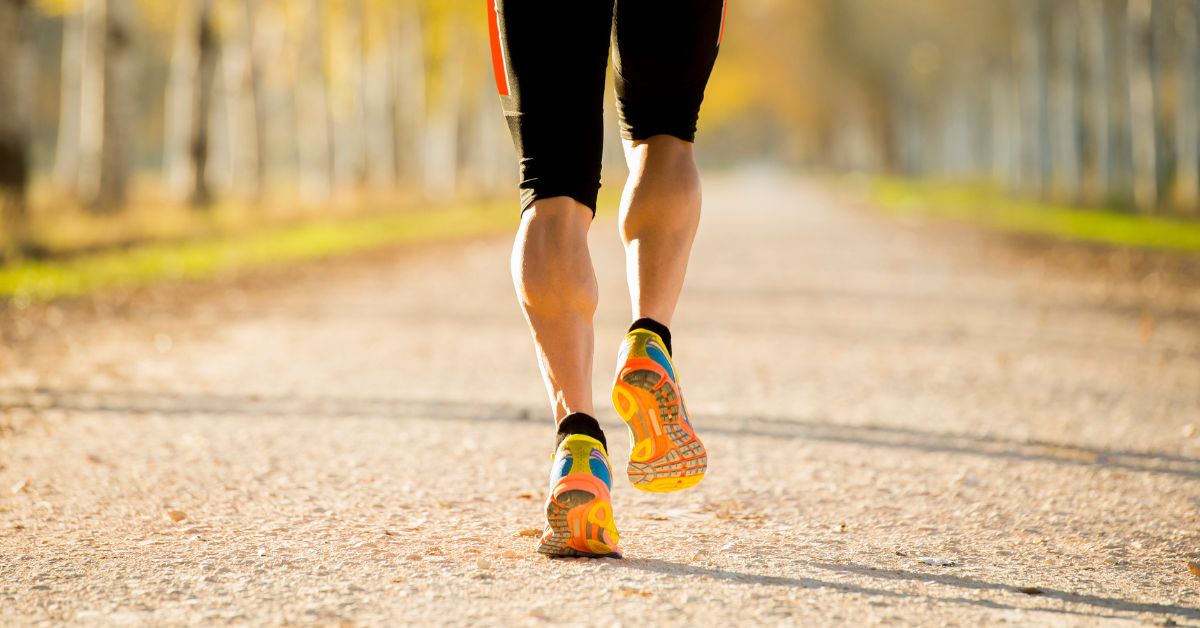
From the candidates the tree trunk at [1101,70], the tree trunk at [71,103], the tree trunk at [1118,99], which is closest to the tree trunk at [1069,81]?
the tree trunk at [1101,70]

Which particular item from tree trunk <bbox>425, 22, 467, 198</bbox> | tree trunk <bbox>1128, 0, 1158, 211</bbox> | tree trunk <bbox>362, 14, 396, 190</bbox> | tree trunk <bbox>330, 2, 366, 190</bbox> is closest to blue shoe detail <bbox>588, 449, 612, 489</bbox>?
tree trunk <bbox>1128, 0, 1158, 211</bbox>

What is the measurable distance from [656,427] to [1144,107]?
26.2 m

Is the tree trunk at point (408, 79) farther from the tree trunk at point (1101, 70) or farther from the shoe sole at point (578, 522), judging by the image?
the shoe sole at point (578, 522)

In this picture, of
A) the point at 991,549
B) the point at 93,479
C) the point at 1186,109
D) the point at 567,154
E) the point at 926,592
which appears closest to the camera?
the point at 926,592

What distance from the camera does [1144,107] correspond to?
26.2m

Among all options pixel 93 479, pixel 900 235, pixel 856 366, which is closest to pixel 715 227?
pixel 900 235

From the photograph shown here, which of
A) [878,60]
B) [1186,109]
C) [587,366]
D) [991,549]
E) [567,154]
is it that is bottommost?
[991,549]

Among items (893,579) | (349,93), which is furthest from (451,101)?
(893,579)

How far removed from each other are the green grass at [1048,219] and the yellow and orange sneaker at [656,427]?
13.3 m

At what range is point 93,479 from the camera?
3803mm

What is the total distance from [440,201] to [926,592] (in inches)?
1048

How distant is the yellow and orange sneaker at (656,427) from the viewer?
2809 millimetres

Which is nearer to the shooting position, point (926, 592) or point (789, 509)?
point (926, 592)

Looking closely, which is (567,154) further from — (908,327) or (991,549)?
(908,327)
